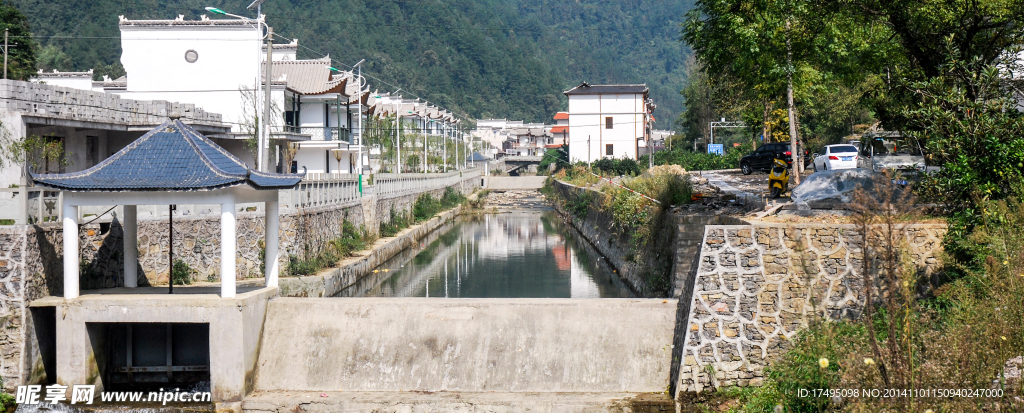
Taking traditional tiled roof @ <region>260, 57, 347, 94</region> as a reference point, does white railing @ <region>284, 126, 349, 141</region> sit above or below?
below

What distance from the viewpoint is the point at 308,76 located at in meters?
43.8

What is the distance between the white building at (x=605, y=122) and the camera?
7775 cm

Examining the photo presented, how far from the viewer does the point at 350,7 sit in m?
146

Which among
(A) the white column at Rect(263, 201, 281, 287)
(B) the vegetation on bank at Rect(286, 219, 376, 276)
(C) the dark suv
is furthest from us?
(C) the dark suv

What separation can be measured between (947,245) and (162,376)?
534 inches

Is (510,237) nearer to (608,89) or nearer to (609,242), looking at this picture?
(609,242)

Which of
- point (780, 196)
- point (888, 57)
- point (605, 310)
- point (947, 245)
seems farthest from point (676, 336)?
point (888, 57)

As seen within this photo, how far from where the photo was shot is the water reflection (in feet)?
87.0

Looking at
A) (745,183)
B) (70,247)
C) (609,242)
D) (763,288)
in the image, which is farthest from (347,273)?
(745,183)

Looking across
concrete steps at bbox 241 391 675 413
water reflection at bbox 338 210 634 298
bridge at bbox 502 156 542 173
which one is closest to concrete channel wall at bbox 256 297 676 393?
concrete steps at bbox 241 391 675 413

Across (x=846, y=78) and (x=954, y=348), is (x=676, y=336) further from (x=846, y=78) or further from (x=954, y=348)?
(x=846, y=78)

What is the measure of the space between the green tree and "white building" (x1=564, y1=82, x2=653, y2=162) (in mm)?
44379

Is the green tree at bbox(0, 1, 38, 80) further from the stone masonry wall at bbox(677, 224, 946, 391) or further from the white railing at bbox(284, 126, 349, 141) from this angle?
the stone masonry wall at bbox(677, 224, 946, 391)

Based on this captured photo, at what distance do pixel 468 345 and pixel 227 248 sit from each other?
14.9ft
